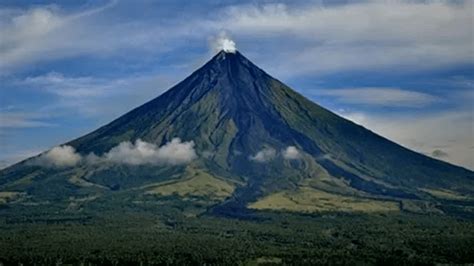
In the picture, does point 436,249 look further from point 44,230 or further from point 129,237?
point 44,230

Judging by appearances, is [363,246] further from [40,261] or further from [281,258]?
[40,261]

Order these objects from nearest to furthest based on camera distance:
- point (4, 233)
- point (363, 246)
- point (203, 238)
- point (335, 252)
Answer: point (335, 252), point (363, 246), point (203, 238), point (4, 233)

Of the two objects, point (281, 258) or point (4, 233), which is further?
point (4, 233)

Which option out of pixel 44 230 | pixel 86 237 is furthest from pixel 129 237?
pixel 44 230

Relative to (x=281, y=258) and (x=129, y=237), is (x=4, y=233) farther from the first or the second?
(x=281, y=258)

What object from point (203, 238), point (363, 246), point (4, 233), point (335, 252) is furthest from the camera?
point (4, 233)

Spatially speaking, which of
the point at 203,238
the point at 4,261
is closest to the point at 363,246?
the point at 203,238

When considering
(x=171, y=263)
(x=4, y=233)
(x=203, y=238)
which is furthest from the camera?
(x=4, y=233)

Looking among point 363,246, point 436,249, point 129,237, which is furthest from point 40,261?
point 436,249

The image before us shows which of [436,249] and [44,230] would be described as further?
[44,230]
